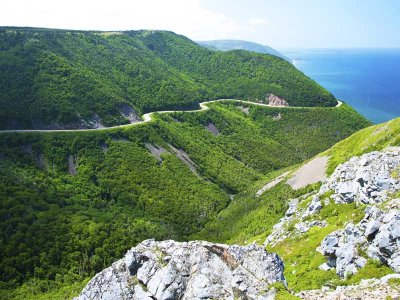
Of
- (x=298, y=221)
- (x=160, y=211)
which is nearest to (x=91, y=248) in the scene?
(x=160, y=211)

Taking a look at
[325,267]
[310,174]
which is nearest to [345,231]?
[325,267]

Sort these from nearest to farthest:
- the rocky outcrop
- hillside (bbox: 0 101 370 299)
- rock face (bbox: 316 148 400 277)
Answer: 1. the rocky outcrop
2. rock face (bbox: 316 148 400 277)
3. hillside (bbox: 0 101 370 299)

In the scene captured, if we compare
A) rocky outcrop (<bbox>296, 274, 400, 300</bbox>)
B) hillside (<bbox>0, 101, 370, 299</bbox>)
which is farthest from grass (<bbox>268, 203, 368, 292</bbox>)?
hillside (<bbox>0, 101, 370, 299</bbox>)

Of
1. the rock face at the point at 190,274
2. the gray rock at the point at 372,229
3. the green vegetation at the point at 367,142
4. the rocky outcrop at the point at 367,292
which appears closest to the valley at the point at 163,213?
the rock face at the point at 190,274

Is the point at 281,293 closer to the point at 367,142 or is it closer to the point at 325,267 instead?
the point at 325,267

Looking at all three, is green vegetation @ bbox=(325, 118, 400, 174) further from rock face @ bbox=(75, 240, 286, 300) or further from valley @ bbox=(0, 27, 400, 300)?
rock face @ bbox=(75, 240, 286, 300)

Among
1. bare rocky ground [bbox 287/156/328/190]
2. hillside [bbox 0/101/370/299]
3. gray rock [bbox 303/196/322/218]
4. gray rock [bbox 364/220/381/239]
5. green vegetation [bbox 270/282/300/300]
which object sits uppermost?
gray rock [bbox 364/220/381/239]
